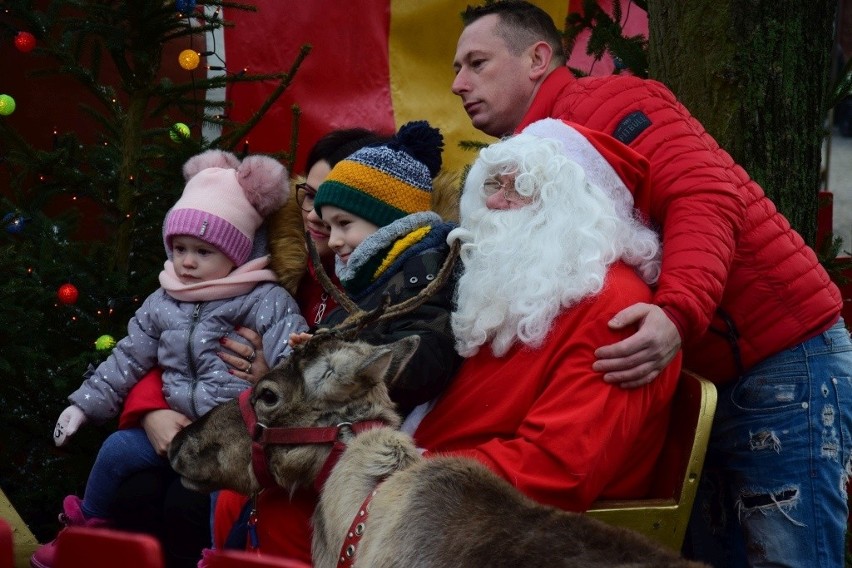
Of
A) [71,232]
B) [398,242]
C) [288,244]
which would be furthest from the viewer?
[71,232]

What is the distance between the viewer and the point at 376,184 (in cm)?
383

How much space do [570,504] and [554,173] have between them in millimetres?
1020

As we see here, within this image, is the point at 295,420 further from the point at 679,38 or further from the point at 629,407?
the point at 679,38

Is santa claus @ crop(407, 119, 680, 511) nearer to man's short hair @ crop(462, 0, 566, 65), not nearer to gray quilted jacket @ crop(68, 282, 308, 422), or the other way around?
man's short hair @ crop(462, 0, 566, 65)

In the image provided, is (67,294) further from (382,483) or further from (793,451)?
(793,451)

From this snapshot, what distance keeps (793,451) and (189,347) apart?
2.27 metres

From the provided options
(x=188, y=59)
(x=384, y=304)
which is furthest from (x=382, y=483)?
(x=188, y=59)

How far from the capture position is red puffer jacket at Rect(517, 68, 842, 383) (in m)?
3.22

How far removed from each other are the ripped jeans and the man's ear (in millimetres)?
1436

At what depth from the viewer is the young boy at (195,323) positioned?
410 cm

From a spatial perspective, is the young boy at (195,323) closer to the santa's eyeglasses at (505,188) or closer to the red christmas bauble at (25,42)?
the santa's eyeglasses at (505,188)

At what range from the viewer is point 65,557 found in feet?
6.77

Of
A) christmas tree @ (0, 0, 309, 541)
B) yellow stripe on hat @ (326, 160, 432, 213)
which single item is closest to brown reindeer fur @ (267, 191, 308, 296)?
yellow stripe on hat @ (326, 160, 432, 213)

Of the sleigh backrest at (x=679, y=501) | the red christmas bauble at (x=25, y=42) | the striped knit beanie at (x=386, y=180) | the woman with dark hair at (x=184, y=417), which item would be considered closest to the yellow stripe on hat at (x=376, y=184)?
the striped knit beanie at (x=386, y=180)
